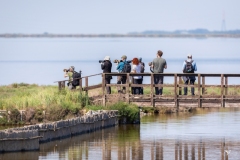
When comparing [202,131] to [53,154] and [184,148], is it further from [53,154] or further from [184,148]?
[53,154]

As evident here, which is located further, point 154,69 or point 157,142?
point 154,69

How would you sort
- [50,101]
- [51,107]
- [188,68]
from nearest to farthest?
[51,107] < [50,101] < [188,68]

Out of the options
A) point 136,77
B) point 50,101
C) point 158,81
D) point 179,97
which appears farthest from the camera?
point 136,77

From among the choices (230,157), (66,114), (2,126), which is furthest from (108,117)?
(230,157)

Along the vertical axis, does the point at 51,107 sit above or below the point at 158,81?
below

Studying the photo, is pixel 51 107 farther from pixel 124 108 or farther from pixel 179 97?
pixel 179 97

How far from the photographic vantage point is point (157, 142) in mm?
28688

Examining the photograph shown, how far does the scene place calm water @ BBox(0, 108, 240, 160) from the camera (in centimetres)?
2558

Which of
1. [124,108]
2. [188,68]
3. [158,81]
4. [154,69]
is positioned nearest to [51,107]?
[124,108]

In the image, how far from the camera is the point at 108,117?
32.5 m

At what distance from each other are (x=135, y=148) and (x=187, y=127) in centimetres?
620

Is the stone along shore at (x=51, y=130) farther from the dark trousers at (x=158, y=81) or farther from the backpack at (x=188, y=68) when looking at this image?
the backpack at (x=188, y=68)

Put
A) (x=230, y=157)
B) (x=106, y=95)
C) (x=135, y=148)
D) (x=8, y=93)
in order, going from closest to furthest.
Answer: (x=230, y=157) < (x=135, y=148) < (x=106, y=95) < (x=8, y=93)

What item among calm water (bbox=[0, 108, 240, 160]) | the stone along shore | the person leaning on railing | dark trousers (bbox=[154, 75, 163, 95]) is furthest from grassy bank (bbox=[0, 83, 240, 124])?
the person leaning on railing
